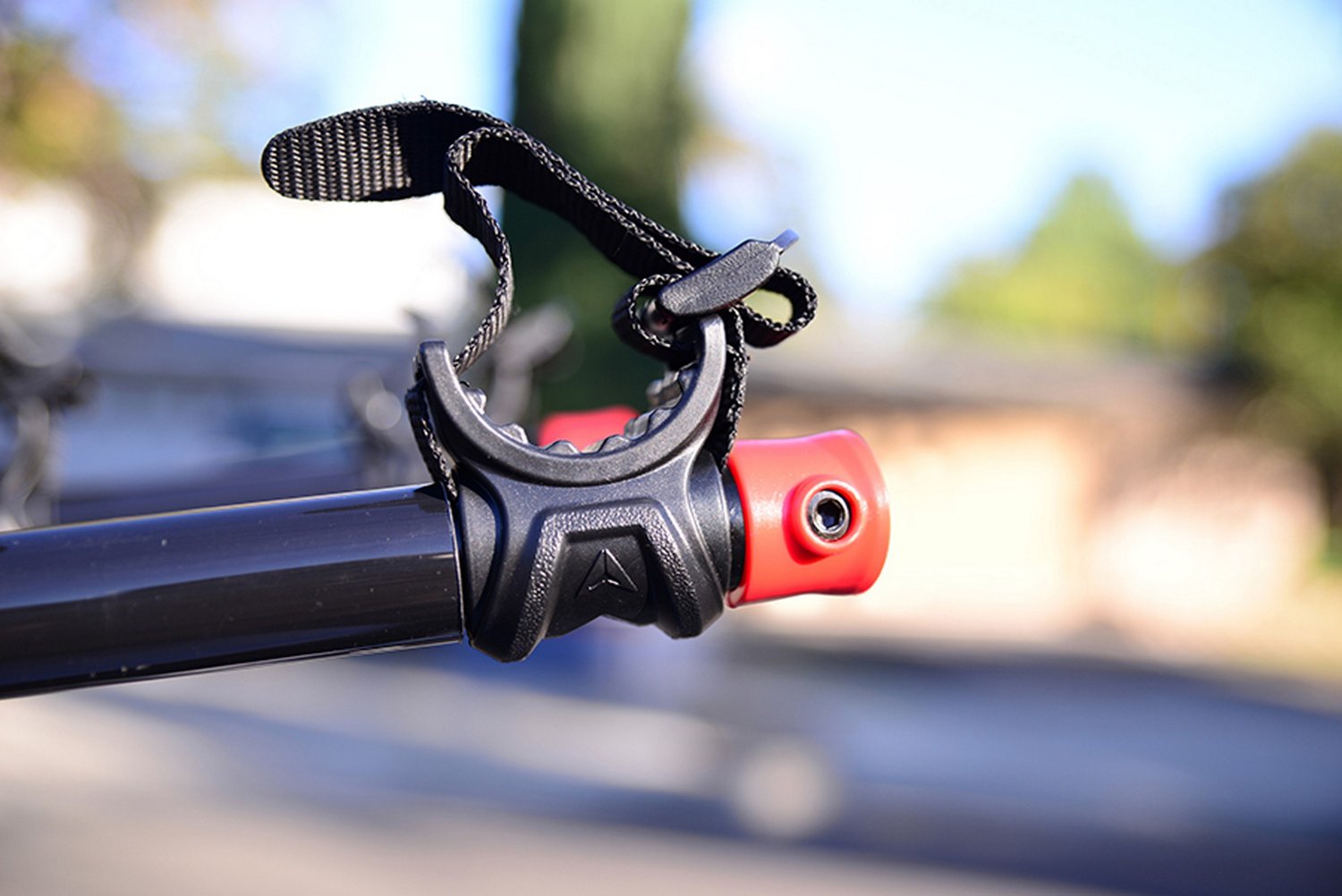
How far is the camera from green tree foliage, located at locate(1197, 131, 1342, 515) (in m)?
15.2

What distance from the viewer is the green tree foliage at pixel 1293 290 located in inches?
598

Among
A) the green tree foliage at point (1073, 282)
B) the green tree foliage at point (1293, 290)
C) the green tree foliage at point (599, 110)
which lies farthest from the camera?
the green tree foliage at point (1073, 282)

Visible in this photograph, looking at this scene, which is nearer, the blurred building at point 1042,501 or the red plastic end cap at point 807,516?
the red plastic end cap at point 807,516

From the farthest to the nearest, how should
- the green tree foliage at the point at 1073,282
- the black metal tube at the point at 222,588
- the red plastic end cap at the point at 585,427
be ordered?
the green tree foliage at the point at 1073,282
the red plastic end cap at the point at 585,427
the black metal tube at the point at 222,588

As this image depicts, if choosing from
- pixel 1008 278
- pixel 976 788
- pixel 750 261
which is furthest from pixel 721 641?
pixel 1008 278

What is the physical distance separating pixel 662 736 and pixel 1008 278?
4340cm

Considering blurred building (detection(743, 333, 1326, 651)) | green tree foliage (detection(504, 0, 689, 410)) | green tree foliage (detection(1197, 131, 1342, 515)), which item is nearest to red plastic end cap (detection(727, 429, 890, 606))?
green tree foliage (detection(504, 0, 689, 410))

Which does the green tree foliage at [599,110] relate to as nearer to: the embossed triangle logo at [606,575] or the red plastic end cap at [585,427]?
the red plastic end cap at [585,427]

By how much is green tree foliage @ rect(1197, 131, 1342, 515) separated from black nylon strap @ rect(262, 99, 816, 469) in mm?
15891

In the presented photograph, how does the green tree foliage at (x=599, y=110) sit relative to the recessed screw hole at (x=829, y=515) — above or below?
above

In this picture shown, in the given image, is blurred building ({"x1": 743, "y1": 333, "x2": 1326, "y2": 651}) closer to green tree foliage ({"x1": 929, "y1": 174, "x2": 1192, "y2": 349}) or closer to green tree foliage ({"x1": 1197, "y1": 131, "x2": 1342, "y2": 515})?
green tree foliage ({"x1": 1197, "y1": 131, "x2": 1342, "y2": 515})

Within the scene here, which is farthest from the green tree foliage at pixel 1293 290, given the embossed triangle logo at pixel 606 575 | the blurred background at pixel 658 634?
the embossed triangle logo at pixel 606 575

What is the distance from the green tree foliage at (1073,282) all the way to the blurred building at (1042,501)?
26.8 meters

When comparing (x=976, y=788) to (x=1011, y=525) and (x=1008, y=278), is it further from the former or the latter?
(x=1008, y=278)
